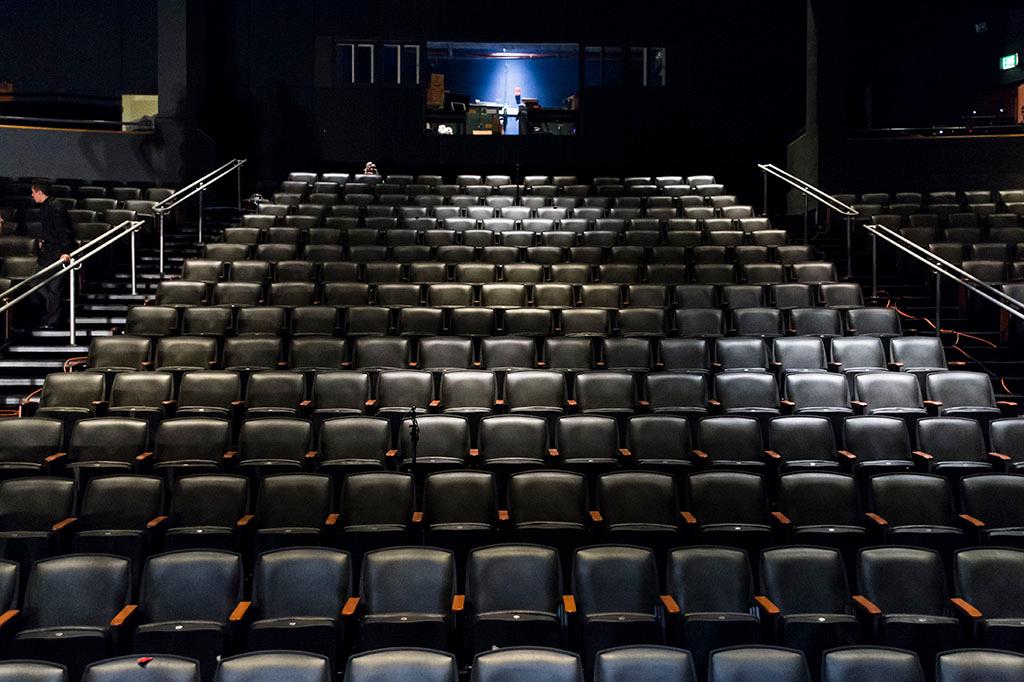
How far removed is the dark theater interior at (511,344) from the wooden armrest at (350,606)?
0.04m

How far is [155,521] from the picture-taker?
4.52 meters

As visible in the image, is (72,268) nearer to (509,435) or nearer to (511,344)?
(511,344)

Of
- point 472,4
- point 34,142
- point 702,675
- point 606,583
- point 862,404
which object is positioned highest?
point 472,4

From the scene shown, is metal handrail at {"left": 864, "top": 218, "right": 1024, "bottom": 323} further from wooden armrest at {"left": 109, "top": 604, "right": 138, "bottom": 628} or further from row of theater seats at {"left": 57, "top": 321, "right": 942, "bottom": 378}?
wooden armrest at {"left": 109, "top": 604, "right": 138, "bottom": 628}

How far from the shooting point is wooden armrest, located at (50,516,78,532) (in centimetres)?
439

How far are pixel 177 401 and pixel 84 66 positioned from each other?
768cm

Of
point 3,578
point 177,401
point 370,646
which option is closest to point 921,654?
point 370,646

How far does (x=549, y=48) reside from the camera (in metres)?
12.5

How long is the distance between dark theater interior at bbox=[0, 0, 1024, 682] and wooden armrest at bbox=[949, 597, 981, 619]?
0.6 inches

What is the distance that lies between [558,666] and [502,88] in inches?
410

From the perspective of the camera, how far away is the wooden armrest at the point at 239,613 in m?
3.72

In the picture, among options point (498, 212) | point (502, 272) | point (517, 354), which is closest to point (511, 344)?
point (517, 354)

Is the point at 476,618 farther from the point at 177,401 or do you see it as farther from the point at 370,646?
the point at 177,401

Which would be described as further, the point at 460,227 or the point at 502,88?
the point at 502,88
